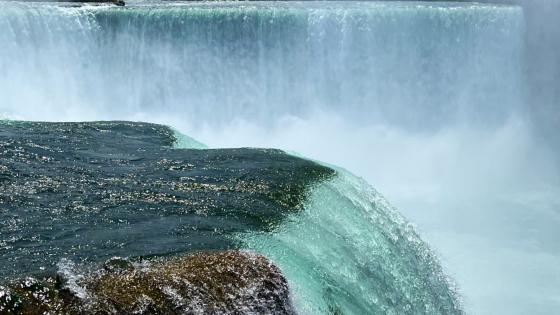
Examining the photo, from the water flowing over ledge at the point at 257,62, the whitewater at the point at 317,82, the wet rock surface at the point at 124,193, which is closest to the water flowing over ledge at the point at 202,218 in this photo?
the wet rock surface at the point at 124,193

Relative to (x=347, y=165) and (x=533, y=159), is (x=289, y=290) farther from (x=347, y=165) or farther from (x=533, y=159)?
(x=533, y=159)

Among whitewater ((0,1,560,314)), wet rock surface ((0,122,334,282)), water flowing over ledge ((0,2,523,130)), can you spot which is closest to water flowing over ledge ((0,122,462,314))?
wet rock surface ((0,122,334,282))

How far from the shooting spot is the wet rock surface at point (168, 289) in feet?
12.5

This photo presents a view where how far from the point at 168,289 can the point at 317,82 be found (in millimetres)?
11286

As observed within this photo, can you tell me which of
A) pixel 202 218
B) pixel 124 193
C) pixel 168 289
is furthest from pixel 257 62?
pixel 168 289

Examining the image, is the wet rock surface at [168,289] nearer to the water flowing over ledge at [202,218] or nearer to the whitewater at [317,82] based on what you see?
the water flowing over ledge at [202,218]

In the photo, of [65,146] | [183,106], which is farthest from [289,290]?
[183,106]

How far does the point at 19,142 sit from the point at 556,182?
10.0 metres

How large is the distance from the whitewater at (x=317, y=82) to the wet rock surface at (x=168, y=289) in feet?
28.7

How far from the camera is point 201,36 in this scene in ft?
47.8

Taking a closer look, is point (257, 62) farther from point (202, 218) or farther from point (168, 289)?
point (168, 289)

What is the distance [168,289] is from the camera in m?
4.12

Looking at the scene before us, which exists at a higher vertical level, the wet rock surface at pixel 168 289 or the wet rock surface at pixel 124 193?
the wet rock surface at pixel 168 289

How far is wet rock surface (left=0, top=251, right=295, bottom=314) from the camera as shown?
3.82 metres
